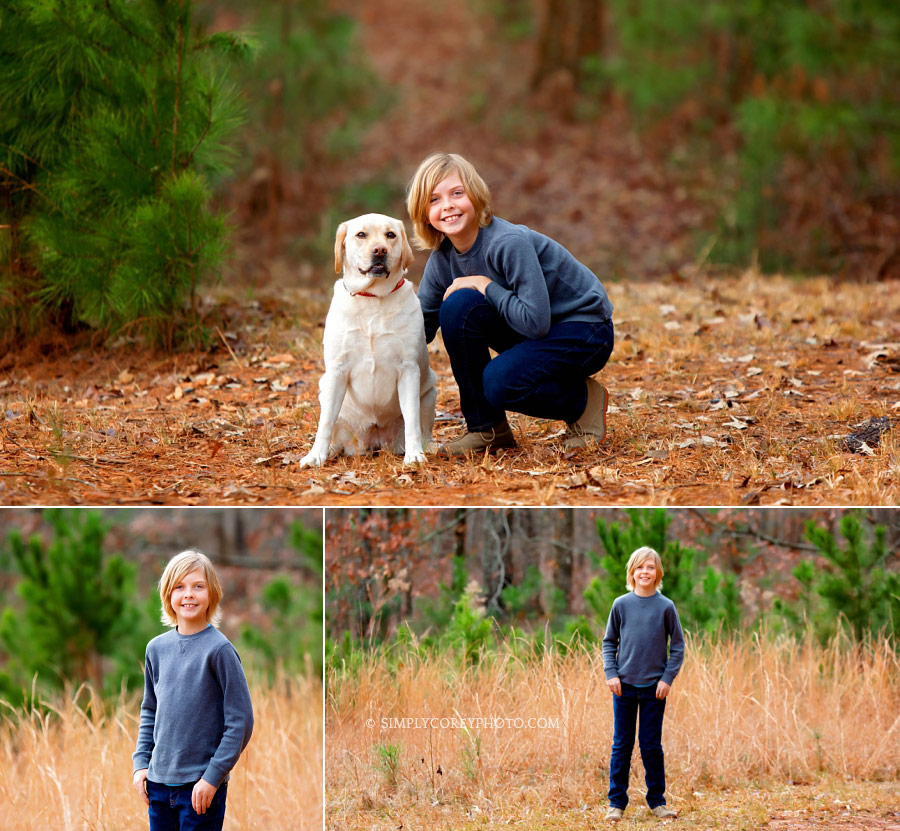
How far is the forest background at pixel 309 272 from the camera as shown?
485 centimetres

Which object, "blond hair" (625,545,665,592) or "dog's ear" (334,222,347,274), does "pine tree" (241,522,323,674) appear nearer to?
"dog's ear" (334,222,347,274)

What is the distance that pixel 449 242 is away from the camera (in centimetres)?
492

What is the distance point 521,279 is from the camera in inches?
182

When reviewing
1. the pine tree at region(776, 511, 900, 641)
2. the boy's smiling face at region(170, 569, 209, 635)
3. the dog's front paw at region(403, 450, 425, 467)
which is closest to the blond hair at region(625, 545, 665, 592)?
the pine tree at region(776, 511, 900, 641)

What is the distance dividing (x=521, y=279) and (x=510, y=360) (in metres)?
0.38

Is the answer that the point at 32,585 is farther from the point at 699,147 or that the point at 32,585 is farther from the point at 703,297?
the point at 699,147

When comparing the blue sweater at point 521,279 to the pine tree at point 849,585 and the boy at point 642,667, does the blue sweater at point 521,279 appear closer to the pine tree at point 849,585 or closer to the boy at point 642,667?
the boy at point 642,667

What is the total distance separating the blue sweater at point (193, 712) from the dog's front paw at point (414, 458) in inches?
55.6

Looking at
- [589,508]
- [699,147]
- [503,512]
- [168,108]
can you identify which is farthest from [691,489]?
[699,147]

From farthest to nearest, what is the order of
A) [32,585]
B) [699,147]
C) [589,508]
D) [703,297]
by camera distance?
[699,147] → [703,297] → [32,585] → [589,508]

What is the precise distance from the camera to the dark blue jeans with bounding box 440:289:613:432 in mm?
4773

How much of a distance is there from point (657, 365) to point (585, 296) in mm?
2128

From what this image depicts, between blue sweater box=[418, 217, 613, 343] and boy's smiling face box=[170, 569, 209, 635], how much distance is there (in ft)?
6.11

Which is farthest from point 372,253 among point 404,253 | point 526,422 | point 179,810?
point 179,810
